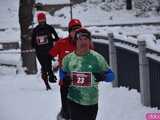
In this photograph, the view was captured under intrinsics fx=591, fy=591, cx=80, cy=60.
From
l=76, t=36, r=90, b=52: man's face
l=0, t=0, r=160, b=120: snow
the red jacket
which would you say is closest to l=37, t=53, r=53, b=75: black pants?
l=0, t=0, r=160, b=120: snow

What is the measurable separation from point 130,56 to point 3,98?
12.6 feet

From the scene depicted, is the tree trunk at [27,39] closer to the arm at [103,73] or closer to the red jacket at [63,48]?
the red jacket at [63,48]

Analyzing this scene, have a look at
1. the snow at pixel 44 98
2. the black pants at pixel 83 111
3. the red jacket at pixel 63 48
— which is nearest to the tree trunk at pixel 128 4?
the snow at pixel 44 98

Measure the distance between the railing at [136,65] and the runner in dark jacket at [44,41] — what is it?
1455mm

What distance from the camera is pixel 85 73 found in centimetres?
723

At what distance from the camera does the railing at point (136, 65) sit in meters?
10.3

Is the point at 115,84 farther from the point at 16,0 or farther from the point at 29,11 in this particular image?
the point at 16,0

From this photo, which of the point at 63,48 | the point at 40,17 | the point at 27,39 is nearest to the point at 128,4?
the point at 27,39

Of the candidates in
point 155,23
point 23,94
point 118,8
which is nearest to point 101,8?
point 118,8

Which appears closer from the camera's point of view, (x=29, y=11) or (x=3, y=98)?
(x=3, y=98)

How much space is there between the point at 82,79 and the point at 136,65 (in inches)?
183

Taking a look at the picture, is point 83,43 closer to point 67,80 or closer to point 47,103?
point 67,80

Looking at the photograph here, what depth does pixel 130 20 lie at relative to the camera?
1767 inches

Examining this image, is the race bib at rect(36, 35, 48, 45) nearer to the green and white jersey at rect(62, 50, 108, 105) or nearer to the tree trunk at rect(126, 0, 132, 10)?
the green and white jersey at rect(62, 50, 108, 105)
